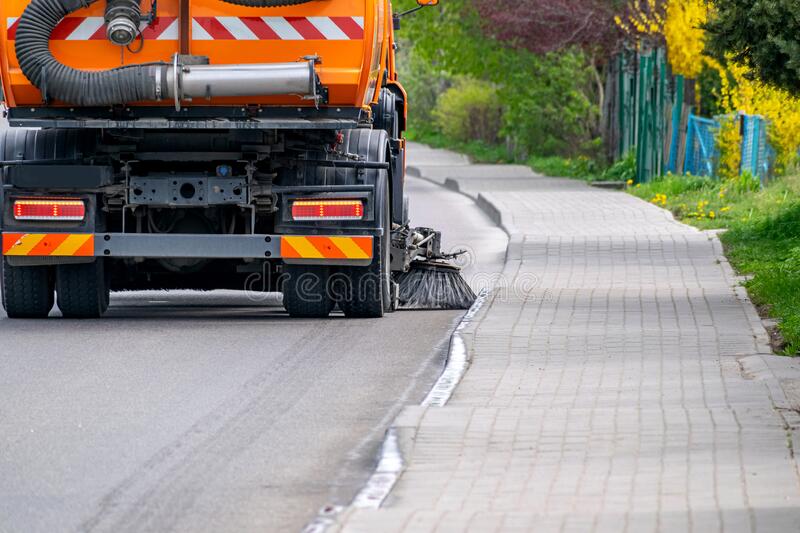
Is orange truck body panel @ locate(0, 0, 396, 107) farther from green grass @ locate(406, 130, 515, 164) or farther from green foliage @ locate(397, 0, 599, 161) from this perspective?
green grass @ locate(406, 130, 515, 164)

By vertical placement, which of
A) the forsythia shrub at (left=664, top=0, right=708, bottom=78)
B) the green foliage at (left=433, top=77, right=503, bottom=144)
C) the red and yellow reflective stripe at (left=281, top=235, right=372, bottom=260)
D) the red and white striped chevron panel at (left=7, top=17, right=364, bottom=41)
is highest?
the forsythia shrub at (left=664, top=0, right=708, bottom=78)

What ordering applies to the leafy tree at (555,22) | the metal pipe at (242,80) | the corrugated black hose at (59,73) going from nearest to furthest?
1. the metal pipe at (242,80)
2. the corrugated black hose at (59,73)
3. the leafy tree at (555,22)

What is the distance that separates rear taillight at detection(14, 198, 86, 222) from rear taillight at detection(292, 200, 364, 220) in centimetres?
147

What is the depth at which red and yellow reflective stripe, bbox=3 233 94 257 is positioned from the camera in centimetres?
1162

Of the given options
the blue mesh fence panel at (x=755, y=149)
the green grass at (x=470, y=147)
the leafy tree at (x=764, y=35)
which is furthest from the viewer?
the green grass at (x=470, y=147)

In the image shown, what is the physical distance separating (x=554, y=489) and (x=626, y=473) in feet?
1.29

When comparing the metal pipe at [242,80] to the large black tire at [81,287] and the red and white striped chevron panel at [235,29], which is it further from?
the large black tire at [81,287]

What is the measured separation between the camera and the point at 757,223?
17969 mm

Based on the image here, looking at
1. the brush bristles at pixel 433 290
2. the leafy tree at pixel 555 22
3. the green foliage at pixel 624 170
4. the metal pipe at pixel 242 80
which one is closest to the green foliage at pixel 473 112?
the leafy tree at pixel 555 22

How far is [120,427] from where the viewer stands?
26.6ft

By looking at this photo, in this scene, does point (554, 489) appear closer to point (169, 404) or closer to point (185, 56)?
point (169, 404)

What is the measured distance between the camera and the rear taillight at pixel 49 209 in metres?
11.7

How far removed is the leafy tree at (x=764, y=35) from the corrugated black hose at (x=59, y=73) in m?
4.62

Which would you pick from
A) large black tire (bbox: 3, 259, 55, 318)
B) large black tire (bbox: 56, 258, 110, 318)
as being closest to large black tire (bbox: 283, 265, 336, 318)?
large black tire (bbox: 56, 258, 110, 318)
